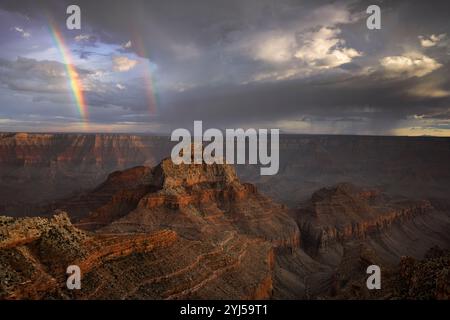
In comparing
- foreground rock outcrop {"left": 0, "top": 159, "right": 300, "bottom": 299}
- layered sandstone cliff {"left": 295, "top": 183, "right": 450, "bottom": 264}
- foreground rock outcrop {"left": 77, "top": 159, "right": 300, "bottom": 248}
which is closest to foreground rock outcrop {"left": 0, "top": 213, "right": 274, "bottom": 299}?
foreground rock outcrop {"left": 0, "top": 159, "right": 300, "bottom": 299}

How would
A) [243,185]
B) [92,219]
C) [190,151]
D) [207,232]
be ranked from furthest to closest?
[243,185] → [190,151] → [92,219] → [207,232]

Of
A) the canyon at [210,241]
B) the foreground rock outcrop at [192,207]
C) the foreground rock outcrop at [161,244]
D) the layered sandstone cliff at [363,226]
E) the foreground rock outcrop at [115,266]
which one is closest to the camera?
the foreground rock outcrop at [115,266]

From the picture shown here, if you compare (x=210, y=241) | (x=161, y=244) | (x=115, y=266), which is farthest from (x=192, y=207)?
(x=115, y=266)

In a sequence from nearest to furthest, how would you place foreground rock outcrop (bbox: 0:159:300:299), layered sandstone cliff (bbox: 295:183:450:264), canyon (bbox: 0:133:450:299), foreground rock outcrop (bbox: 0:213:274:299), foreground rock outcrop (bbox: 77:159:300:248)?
foreground rock outcrop (bbox: 0:213:274:299)
foreground rock outcrop (bbox: 0:159:300:299)
canyon (bbox: 0:133:450:299)
foreground rock outcrop (bbox: 77:159:300:248)
layered sandstone cliff (bbox: 295:183:450:264)

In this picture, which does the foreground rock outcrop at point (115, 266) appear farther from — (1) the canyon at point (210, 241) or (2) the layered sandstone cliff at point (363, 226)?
(2) the layered sandstone cliff at point (363, 226)

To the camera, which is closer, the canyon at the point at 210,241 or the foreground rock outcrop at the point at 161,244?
the foreground rock outcrop at the point at 161,244

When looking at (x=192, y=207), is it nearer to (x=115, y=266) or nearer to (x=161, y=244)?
(x=161, y=244)

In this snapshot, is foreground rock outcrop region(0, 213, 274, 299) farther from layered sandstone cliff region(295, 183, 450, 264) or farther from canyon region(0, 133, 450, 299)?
layered sandstone cliff region(295, 183, 450, 264)

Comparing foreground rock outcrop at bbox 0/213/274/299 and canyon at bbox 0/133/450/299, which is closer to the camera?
foreground rock outcrop at bbox 0/213/274/299

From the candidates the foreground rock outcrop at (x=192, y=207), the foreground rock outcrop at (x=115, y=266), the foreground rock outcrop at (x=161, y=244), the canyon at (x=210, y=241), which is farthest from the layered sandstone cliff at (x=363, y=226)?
the foreground rock outcrop at (x=115, y=266)
